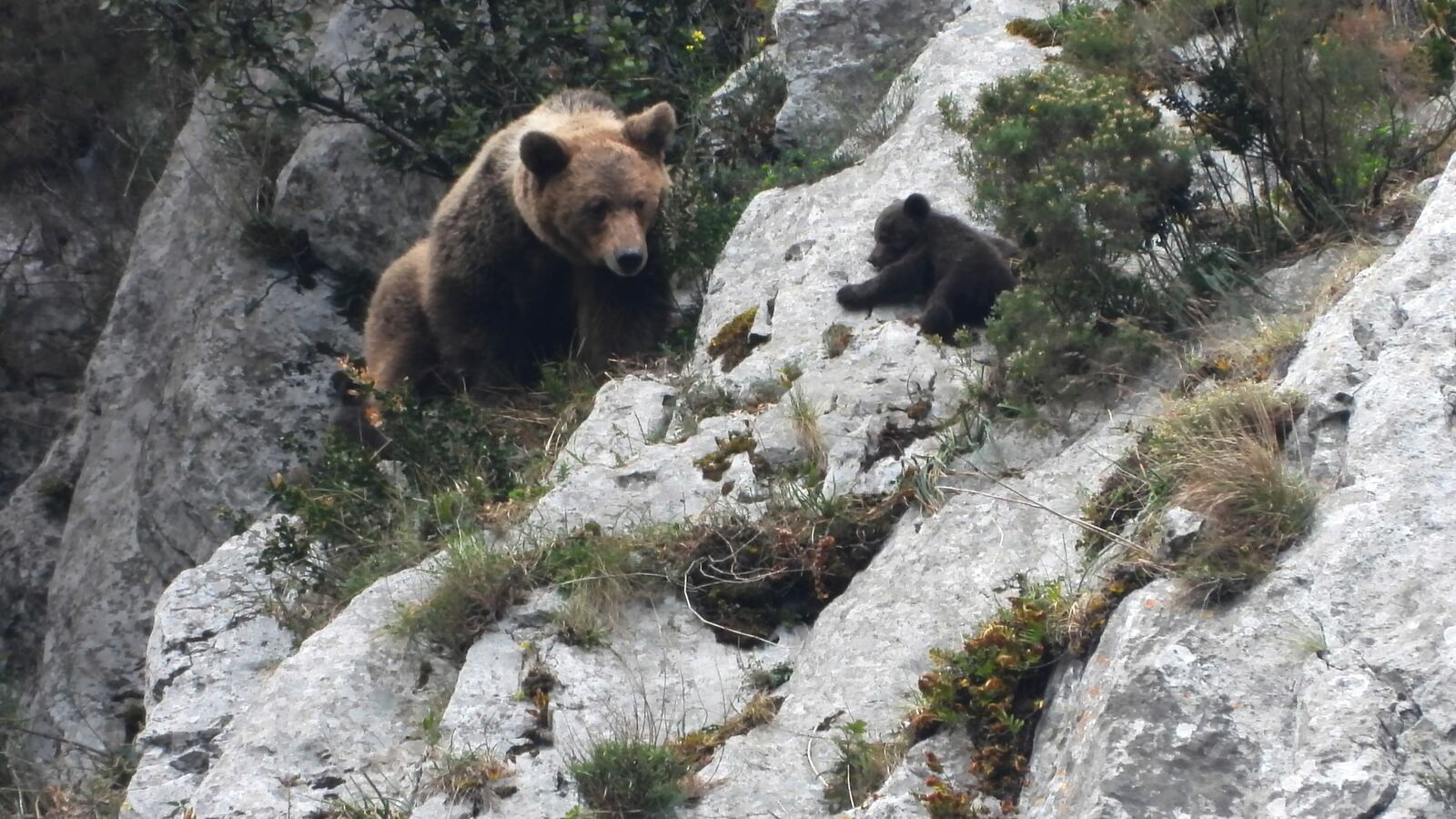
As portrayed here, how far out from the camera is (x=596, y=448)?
6.66m

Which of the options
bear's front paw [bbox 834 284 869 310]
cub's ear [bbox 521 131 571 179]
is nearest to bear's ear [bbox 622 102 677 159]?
cub's ear [bbox 521 131 571 179]

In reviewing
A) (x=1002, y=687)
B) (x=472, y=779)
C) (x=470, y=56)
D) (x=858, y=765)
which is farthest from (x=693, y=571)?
(x=470, y=56)

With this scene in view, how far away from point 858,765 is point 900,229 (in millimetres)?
2917

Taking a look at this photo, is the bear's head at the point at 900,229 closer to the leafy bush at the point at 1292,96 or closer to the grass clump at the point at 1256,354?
the leafy bush at the point at 1292,96

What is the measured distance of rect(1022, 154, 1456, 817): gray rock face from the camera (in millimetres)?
3387

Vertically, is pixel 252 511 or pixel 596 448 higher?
pixel 596 448

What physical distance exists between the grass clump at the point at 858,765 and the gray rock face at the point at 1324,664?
18.4 inches

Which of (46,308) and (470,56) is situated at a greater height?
(470,56)

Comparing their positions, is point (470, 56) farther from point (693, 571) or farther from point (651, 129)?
point (693, 571)

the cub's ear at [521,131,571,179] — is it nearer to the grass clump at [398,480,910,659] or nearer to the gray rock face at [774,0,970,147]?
the gray rock face at [774,0,970,147]

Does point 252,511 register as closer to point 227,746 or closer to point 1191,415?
point 227,746

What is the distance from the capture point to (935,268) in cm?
655

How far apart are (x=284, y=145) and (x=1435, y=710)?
10907mm

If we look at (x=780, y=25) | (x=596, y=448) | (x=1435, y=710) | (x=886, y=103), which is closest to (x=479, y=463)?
(x=596, y=448)
